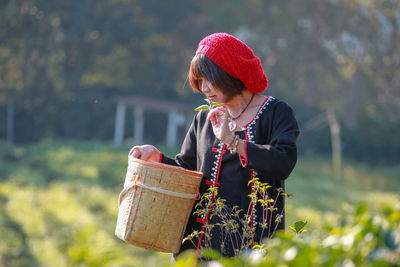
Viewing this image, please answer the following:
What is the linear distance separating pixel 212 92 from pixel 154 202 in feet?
1.54

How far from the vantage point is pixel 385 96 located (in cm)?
2514

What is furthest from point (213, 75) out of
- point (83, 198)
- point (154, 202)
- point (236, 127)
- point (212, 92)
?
point (83, 198)

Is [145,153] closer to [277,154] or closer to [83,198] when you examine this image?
[277,154]

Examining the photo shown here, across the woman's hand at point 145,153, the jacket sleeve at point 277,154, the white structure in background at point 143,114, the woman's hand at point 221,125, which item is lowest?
the white structure in background at point 143,114

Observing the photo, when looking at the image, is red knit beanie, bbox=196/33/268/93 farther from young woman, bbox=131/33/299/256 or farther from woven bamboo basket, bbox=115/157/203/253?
woven bamboo basket, bbox=115/157/203/253

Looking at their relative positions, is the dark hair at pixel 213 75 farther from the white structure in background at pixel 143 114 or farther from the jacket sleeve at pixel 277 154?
the white structure in background at pixel 143 114

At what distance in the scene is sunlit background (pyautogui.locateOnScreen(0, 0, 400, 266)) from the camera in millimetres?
18094

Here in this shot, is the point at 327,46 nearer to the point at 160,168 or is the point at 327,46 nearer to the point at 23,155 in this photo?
the point at 23,155

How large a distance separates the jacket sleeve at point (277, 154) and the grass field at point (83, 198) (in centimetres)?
40

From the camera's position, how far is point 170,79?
23750 millimetres

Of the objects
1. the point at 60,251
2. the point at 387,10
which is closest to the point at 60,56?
the point at 387,10

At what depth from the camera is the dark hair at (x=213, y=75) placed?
1.99 meters

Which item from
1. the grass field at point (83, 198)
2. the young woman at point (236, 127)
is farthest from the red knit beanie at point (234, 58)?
the grass field at point (83, 198)

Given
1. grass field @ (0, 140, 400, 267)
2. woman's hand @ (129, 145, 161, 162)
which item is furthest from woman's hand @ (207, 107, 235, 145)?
grass field @ (0, 140, 400, 267)
